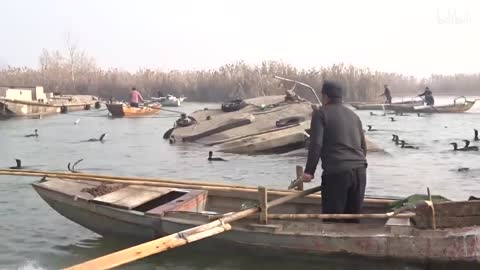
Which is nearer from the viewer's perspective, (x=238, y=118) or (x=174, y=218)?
(x=174, y=218)

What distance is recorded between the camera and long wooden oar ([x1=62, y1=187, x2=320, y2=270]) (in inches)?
183

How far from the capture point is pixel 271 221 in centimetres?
640

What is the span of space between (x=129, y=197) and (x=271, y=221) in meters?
2.10

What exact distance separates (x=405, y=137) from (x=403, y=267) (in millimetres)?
16675

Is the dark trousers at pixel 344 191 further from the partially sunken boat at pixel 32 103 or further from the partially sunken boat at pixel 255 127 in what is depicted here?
the partially sunken boat at pixel 32 103

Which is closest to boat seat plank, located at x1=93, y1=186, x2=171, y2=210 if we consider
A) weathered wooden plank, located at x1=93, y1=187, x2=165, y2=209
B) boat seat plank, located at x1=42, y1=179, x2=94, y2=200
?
weathered wooden plank, located at x1=93, y1=187, x2=165, y2=209

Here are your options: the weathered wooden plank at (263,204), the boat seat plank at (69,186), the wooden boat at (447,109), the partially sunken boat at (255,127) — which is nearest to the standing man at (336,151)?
the weathered wooden plank at (263,204)

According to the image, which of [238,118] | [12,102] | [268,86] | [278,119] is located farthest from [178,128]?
[268,86]

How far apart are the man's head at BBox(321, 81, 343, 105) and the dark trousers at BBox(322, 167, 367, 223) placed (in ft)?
2.41

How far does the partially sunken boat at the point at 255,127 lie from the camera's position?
17031 mm

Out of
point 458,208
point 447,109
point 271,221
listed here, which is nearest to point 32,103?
point 447,109

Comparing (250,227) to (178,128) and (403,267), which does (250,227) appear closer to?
(403,267)

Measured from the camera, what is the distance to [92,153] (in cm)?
1823

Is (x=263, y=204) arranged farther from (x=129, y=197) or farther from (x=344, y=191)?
(x=129, y=197)
